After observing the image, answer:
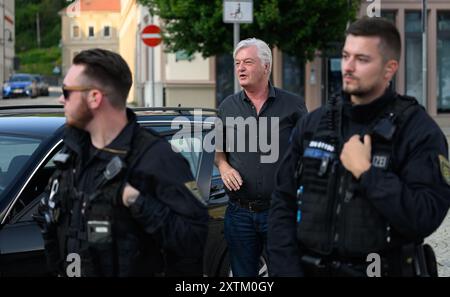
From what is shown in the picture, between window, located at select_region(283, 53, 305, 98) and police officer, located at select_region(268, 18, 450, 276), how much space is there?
21.6 metres

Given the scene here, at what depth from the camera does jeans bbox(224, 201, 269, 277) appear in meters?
4.26

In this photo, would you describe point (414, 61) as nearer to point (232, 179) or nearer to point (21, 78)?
point (232, 179)

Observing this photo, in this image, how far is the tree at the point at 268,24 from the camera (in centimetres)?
1938

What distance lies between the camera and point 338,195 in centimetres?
269

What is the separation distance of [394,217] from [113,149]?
0.98m

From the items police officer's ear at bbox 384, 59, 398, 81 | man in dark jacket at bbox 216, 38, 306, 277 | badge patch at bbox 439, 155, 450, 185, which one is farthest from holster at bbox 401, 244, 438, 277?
man in dark jacket at bbox 216, 38, 306, 277

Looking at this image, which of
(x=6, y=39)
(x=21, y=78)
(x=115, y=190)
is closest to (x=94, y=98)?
(x=115, y=190)

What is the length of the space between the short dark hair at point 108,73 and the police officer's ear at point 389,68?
3.01 feet

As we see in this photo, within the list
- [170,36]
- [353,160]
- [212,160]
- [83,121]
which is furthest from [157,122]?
[170,36]

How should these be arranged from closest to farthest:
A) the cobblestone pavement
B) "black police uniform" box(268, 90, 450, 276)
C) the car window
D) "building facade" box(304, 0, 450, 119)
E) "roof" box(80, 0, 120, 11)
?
"black police uniform" box(268, 90, 450, 276), the car window, the cobblestone pavement, "building facade" box(304, 0, 450, 119), "roof" box(80, 0, 120, 11)

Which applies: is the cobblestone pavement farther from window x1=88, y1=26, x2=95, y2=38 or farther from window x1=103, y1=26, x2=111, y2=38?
window x1=88, y1=26, x2=95, y2=38

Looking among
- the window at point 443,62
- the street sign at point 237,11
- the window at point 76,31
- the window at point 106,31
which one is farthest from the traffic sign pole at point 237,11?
the window at point 76,31

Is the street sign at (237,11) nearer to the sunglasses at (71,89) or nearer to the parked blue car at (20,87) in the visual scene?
the sunglasses at (71,89)

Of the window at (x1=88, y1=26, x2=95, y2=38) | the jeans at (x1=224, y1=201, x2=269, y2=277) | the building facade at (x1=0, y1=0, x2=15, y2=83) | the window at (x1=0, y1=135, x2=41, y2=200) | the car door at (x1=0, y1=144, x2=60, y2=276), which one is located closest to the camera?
the car door at (x1=0, y1=144, x2=60, y2=276)
